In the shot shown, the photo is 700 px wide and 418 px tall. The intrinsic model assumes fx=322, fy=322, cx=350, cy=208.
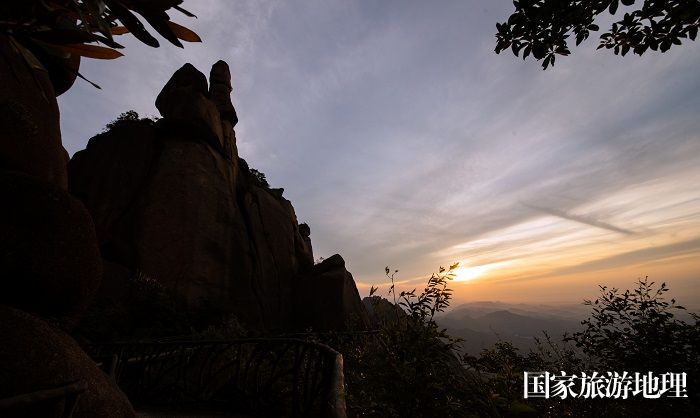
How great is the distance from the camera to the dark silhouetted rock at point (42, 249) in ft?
8.54

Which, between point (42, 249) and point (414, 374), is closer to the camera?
point (42, 249)

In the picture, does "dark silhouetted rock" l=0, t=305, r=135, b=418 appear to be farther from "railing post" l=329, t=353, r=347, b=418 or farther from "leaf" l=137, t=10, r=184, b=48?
"leaf" l=137, t=10, r=184, b=48

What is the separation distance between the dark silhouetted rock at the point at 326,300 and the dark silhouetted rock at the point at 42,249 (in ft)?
48.0

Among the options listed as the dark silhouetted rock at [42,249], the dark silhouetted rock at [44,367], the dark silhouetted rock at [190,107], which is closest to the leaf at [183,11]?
the dark silhouetted rock at [42,249]

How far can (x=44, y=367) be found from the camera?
2244 millimetres

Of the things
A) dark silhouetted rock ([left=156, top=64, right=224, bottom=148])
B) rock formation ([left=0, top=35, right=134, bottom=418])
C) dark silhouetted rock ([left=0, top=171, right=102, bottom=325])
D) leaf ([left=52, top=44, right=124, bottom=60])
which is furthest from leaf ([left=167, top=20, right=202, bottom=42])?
dark silhouetted rock ([left=156, top=64, right=224, bottom=148])

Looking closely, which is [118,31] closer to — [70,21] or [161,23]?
[70,21]

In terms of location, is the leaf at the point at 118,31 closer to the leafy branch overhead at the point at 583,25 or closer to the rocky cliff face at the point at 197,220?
the leafy branch overhead at the point at 583,25

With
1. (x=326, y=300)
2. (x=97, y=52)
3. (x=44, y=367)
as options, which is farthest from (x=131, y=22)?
(x=326, y=300)

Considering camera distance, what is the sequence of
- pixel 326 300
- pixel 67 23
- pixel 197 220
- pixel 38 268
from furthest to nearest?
pixel 326 300
pixel 197 220
pixel 38 268
pixel 67 23

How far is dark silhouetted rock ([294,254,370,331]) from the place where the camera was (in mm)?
17266

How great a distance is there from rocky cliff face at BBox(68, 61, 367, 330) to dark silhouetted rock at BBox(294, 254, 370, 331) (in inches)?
2.2

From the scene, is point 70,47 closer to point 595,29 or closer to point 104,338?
point 595,29

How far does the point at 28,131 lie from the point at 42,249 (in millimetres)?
1416
